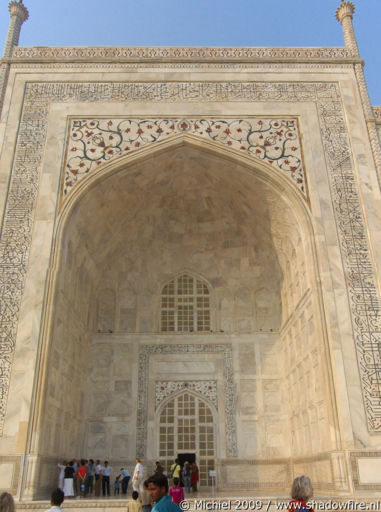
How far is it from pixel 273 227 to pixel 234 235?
1656 millimetres

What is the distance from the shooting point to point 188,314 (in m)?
12.4

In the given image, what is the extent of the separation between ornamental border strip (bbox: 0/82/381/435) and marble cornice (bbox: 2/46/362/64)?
26.8 inches

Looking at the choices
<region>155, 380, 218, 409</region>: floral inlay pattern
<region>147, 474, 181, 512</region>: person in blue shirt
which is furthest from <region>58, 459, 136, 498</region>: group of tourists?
<region>147, 474, 181, 512</region>: person in blue shirt

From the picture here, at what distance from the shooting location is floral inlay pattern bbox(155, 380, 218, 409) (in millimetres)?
11398

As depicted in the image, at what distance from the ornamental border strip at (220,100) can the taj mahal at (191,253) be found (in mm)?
37

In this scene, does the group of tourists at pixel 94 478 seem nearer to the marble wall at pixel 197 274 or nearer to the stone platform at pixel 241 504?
the marble wall at pixel 197 274

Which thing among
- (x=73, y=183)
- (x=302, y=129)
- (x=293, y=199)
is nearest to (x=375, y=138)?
(x=302, y=129)

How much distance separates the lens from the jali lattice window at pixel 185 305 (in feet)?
40.3

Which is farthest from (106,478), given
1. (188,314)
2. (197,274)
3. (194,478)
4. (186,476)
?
(197,274)

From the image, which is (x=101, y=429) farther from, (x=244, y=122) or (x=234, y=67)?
(x=234, y=67)

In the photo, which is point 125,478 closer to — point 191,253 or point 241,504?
point 241,504

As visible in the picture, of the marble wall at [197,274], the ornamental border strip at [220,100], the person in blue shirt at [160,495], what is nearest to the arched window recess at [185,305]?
the marble wall at [197,274]

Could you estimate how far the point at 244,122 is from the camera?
10.9m

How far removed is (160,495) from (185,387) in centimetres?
914
